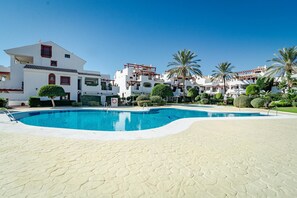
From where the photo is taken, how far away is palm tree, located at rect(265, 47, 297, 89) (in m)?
30.8

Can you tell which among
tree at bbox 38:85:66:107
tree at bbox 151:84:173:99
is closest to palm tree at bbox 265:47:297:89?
tree at bbox 151:84:173:99

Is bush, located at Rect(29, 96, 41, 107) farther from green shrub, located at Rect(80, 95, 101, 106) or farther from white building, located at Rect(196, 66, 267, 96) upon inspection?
white building, located at Rect(196, 66, 267, 96)

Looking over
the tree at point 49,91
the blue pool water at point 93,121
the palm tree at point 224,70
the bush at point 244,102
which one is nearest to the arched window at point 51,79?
the tree at point 49,91

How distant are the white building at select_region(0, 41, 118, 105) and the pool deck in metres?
22.2

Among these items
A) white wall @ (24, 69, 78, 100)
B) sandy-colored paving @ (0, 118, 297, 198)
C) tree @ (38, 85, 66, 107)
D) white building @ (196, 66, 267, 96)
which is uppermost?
white building @ (196, 66, 267, 96)

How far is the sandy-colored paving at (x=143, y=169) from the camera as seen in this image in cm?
287

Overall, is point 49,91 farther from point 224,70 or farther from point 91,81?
point 224,70

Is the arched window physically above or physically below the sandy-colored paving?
above

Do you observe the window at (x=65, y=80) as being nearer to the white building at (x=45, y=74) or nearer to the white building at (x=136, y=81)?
the white building at (x=45, y=74)

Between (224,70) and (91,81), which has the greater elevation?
(224,70)

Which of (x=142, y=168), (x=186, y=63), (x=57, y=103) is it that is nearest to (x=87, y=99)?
(x=57, y=103)

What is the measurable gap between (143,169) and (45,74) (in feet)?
90.1

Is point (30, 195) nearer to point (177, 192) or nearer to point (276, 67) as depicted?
point (177, 192)

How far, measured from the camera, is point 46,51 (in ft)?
89.0
